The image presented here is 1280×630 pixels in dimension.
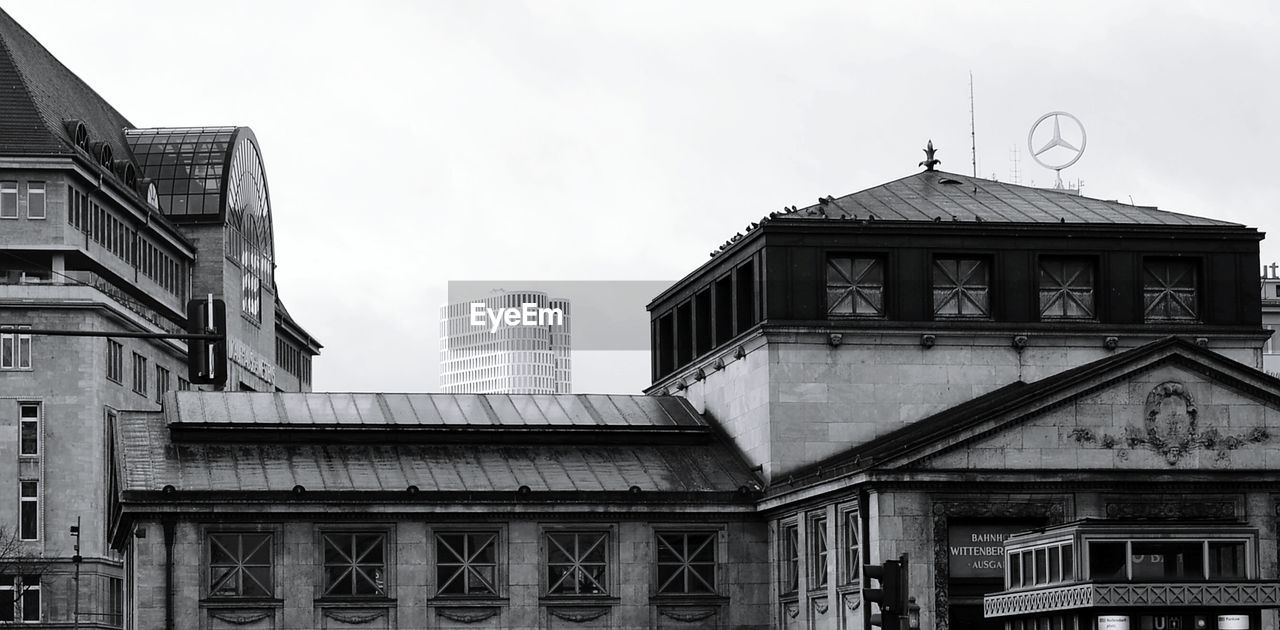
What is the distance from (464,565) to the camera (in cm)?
6500

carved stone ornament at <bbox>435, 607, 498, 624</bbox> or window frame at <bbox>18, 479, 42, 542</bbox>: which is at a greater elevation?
window frame at <bbox>18, 479, 42, 542</bbox>

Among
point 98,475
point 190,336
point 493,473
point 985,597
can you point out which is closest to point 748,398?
point 493,473

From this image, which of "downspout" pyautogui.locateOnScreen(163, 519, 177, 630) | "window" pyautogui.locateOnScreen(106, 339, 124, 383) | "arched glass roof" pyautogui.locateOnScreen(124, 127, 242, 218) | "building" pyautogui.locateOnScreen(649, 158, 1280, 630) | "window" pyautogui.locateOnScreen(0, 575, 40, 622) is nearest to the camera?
"building" pyautogui.locateOnScreen(649, 158, 1280, 630)

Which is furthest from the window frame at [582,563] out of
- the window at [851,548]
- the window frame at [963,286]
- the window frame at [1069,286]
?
the window frame at [1069,286]

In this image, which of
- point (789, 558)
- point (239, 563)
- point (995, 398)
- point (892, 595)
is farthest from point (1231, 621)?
point (239, 563)

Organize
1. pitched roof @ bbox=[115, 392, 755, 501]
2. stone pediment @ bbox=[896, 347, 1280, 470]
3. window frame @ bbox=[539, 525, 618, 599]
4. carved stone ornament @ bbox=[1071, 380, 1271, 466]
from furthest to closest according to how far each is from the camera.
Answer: window frame @ bbox=[539, 525, 618, 599] → pitched roof @ bbox=[115, 392, 755, 501] → carved stone ornament @ bbox=[1071, 380, 1271, 466] → stone pediment @ bbox=[896, 347, 1280, 470]

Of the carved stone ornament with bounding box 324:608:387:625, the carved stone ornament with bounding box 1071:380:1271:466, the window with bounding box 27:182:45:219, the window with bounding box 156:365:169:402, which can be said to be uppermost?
the window with bounding box 27:182:45:219

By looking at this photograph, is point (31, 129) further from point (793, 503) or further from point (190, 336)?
point (190, 336)

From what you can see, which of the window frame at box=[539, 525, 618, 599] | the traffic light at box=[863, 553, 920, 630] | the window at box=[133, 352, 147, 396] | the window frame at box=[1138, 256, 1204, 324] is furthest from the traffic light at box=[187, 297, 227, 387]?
the window at box=[133, 352, 147, 396]

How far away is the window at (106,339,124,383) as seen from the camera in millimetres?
129000

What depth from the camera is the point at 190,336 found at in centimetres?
3959

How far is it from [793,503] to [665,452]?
24.1ft

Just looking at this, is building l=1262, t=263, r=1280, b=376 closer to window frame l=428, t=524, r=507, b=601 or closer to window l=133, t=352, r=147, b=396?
window l=133, t=352, r=147, b=396

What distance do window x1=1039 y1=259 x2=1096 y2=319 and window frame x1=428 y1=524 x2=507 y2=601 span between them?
17.6 meters
